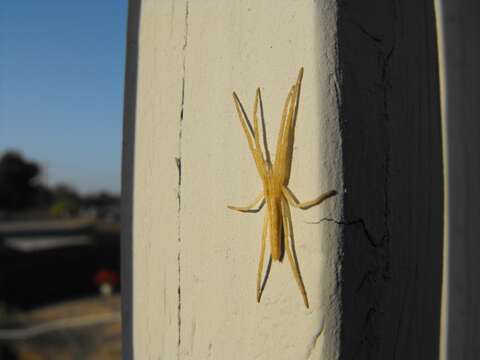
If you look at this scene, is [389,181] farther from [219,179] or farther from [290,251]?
[219,179]

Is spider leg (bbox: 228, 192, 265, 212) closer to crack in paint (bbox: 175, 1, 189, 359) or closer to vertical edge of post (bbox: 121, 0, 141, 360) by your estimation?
crack in paint (bbox: 175, 1, 189, 359)

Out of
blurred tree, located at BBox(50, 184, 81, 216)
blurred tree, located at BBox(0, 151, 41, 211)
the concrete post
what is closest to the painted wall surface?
the concrete post

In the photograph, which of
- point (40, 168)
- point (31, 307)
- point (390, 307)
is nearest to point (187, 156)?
point (390, 307)

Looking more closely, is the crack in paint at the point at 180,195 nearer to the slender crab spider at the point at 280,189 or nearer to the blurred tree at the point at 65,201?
the slender crab spider at the point at 280,189

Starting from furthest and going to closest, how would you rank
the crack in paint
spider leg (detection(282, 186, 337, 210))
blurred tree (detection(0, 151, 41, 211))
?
blurred tree (detection(0, 151, 41, 211)) → the crack in paint → spider leg (detection(282, 186, 337, 210))

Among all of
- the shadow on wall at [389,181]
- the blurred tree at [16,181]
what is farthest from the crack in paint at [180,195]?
the blurred tree at [16,181]

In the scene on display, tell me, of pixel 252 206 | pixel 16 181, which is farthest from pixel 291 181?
pixel 16 181

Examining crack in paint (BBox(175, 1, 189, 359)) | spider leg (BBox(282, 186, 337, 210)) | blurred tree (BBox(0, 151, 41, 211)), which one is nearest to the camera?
spider leg (BBox(282, 186, 337, 210))
